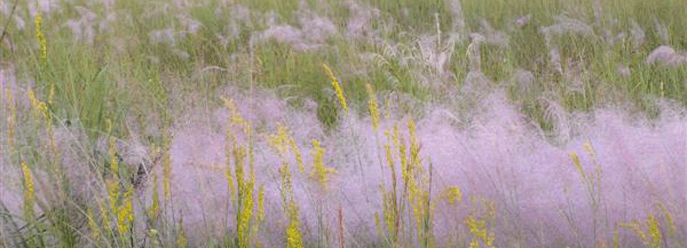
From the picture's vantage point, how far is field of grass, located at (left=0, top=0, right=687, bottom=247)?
123 centimetres

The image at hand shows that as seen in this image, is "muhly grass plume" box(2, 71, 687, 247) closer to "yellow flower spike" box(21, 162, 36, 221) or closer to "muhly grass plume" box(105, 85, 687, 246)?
"muhly grass plume" box(105, 85, 687, 246)

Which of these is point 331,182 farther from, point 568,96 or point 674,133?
point 568,96

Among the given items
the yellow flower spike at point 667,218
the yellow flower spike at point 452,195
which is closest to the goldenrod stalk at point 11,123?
the yellow flower spike at point 452,195

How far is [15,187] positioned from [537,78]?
6.17 feet

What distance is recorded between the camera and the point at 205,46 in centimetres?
368

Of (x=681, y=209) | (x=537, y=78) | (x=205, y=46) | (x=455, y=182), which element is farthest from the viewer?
(x=205, y=46)

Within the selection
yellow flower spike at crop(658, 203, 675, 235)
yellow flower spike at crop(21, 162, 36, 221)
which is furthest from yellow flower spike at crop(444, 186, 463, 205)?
yellow flower spike at crop(21, 162, 36, 221)

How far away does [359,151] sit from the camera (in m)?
1.63

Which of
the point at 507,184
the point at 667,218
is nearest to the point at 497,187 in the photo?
the point at 507,184

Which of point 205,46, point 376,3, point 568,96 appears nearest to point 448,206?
point 568,96

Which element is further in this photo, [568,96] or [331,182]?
[568,96]

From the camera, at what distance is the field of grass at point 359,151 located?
4.05ft

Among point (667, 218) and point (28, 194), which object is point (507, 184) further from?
point (28, 194)

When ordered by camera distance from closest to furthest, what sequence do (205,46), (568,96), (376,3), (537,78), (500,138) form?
1. (500,138)
2. (568,96)
3. (537,78)
4. (205,46)
5. (376,3)
